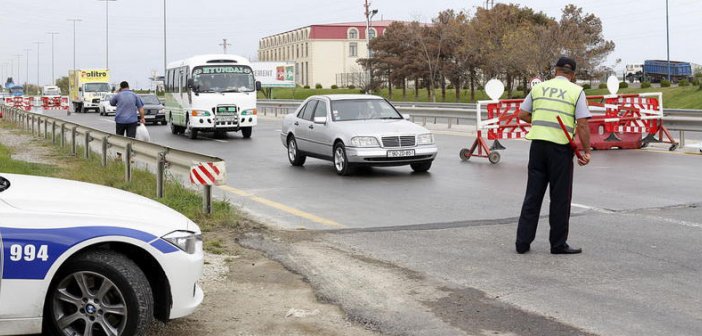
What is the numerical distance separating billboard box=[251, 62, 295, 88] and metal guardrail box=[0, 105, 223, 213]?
A: 84100mm

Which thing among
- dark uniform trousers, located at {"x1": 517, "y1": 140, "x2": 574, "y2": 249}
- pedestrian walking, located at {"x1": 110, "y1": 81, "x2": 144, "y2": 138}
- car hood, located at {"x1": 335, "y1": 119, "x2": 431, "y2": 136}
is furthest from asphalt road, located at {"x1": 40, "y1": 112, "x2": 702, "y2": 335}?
pedestrian walking, located at {"x1": 110, "y1": 81, "x2": 144, "y2": 138}

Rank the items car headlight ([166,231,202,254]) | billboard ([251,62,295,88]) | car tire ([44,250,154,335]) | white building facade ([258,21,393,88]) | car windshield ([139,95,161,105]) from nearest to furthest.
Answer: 1. car tire ([44,250,154,335])
2. car headlight ([166,231,202,254])
3. car windshield ([139,95,161,105])
4. billboard ([251,62,295,88])
5. white building facade ([258,21,393,88])

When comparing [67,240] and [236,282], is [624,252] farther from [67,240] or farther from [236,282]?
[67,240]

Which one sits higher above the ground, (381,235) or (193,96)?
(193,96)

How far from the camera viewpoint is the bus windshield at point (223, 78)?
2919 cm

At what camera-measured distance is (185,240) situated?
5355mm

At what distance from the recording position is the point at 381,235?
30.7ft

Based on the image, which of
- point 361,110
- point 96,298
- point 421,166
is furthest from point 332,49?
point 96,298

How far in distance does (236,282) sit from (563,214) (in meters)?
3.08

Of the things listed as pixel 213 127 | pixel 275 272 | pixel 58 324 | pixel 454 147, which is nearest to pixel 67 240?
pixel 58 324

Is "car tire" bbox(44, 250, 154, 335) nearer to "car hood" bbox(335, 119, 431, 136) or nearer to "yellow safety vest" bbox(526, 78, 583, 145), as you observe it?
"yellow safety vest" bbox(526, 78, 583, 145)

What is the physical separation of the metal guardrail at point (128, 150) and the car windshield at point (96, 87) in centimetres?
3267

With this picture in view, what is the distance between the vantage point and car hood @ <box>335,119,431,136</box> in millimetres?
15641

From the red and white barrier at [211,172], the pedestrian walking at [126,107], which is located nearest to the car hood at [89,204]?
the red and white barrier at [211,172]
